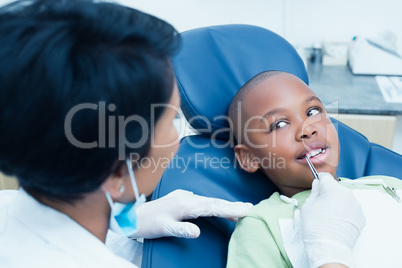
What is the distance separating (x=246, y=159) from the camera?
1222 millimetres

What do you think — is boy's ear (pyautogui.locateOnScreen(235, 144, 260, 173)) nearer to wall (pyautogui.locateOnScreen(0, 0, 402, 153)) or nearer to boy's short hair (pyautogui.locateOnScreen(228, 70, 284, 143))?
boy's short hair (pyautogui.locateOnScreen(228, 70, 284, 143))

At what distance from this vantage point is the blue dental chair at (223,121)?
1.20 metres

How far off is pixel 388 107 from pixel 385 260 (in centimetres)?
95

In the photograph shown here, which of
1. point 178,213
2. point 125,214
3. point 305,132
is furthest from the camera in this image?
point 305,132

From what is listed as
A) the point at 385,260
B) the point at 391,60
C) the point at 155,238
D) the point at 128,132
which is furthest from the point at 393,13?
the point at 128,132

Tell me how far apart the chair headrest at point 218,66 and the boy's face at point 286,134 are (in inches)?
4.1

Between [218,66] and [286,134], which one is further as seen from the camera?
[218,66]

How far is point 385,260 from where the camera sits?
0.95m

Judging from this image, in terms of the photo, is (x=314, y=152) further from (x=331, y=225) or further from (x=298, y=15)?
(x=298, y=15)

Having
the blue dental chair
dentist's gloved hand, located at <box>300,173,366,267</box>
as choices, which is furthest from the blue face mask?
dentist's gloved hand, located at <box>300,173,366,267</box>

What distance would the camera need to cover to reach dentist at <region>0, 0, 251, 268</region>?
0.52 metres

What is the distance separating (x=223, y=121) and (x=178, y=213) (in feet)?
1.32

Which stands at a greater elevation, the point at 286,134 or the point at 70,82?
the point at 70,82

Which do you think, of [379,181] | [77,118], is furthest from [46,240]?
[379,181]
